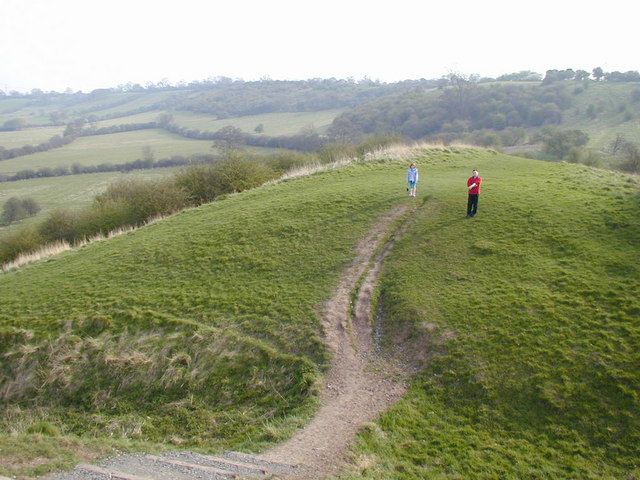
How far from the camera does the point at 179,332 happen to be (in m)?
18.7

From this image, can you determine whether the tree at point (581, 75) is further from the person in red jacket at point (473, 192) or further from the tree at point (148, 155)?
the person in red jacket at point (473, 192)

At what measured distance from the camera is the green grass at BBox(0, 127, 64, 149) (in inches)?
4796

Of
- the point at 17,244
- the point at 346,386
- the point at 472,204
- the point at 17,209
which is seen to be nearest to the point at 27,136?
the point at 17,209

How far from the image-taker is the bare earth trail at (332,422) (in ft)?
38.2

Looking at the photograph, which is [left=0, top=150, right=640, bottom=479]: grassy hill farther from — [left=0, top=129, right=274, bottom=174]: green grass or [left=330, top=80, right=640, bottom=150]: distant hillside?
[left=0, top=129, right=274, bottom=174]: green grass

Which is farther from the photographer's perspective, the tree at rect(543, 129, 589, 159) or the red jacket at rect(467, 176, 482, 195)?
the tree at rect(543, 129, 589, 159)

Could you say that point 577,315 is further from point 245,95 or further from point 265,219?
point 245,95

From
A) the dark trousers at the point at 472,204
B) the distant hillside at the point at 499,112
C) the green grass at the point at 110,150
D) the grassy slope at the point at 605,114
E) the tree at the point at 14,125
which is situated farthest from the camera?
the tree at the point at 14,125

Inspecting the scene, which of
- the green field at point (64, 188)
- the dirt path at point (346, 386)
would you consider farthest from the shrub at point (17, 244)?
the dirt path at point (346, 386)

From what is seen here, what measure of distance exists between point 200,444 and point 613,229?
19.8 meters

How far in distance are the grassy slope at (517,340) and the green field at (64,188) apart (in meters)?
57.0

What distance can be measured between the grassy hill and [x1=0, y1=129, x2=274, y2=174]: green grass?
7405 cm

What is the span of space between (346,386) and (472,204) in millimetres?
13213

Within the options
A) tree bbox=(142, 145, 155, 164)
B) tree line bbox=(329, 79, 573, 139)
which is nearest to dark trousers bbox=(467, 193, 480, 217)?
tree line bbox=(329, 79, 573, 139)
